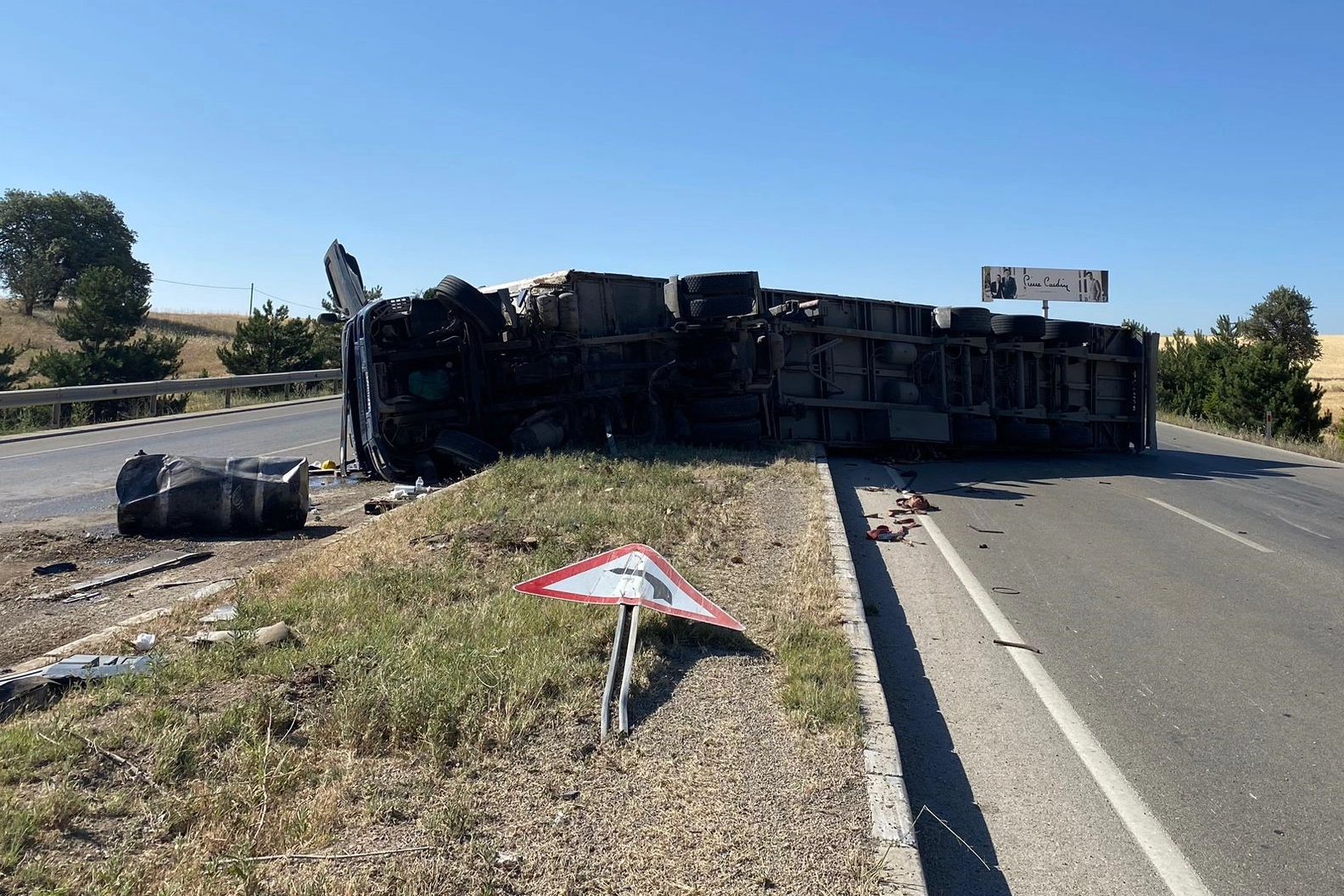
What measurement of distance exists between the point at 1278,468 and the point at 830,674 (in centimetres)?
1693

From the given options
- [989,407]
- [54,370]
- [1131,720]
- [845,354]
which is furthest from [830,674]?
[54,370]

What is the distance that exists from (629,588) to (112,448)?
13948 mm

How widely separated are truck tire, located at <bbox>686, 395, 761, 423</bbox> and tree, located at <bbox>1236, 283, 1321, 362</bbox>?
54223 mm

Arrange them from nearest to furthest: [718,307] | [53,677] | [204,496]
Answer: [53,677] < [204,496] < [718,307]

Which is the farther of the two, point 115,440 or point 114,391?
point 114,391

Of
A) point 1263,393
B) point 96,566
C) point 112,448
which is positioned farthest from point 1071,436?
point 1263,393

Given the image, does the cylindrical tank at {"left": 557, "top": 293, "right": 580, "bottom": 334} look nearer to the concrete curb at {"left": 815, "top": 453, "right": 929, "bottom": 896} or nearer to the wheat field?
the concrete curb at {"left": 815, "top": 453, "right": 929, "bottom": 896}

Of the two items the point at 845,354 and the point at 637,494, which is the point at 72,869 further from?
the point at 845,354

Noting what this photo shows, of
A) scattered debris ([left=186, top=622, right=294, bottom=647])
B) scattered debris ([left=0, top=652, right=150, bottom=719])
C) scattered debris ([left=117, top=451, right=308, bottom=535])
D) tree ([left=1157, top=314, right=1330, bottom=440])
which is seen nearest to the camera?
scattered debris ([left=0, top=652, right=150, bottom=719])

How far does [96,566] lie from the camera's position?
Result: 24.8 feet

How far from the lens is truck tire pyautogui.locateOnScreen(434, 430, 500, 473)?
12.0 metres

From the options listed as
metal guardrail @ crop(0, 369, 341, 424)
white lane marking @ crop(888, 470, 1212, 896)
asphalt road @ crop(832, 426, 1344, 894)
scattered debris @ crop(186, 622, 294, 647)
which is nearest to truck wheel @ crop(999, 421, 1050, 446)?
asphalt road @ crop(832, 426, 1344, 894)

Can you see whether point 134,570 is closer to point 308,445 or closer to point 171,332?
point 308,445

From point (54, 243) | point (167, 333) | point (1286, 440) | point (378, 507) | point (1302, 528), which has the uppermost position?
point (54, 243)
